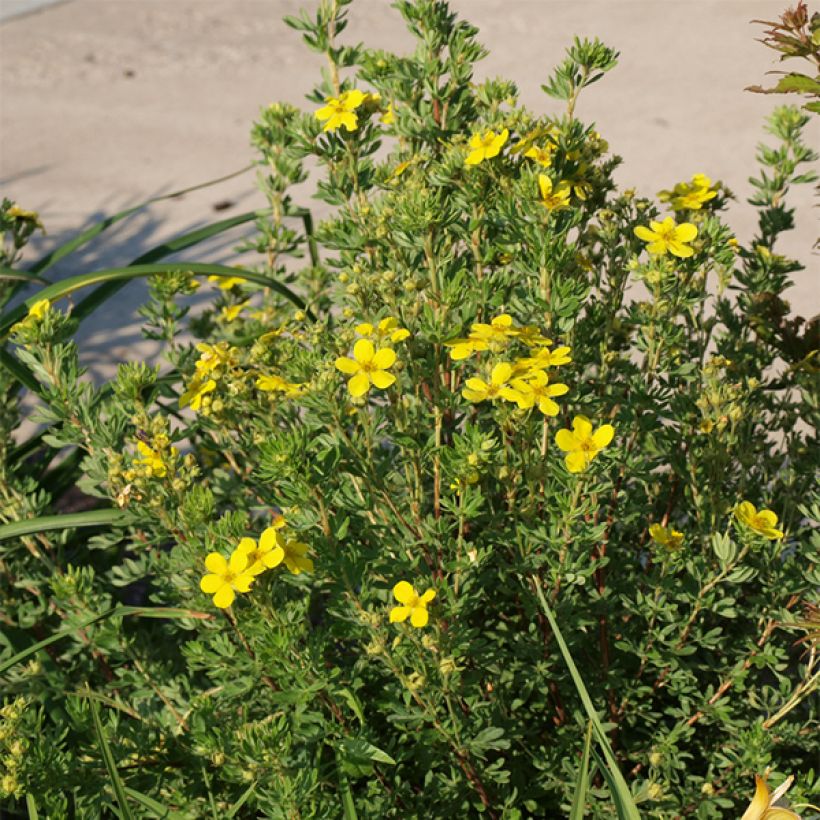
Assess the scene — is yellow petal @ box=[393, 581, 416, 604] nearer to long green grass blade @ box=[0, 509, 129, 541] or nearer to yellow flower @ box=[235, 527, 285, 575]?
yellow flower @ box=[235, 527, 285, 575]

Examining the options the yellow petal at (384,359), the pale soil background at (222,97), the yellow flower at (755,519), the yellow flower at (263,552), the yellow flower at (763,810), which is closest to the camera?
the yellow flower at (763,810)

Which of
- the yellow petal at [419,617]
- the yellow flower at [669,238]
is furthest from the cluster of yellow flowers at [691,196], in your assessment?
the yellow petal at [419,617]

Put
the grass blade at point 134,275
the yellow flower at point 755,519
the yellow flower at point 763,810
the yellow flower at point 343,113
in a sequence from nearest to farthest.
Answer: the yellow flower at point 763,810
the yellow flower at point 755,519
the yellow flower at point 343,113
the grass blade at point 134,275

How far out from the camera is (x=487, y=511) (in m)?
1.96

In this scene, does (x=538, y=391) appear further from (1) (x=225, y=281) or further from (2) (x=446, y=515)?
(1) (x=225, y=281)

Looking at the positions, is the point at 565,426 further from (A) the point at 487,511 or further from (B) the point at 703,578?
(B) the point at 703,578

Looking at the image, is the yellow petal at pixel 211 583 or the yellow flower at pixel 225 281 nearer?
the yellow petal at pixel 211 583

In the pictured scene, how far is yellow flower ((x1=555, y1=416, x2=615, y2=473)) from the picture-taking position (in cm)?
156

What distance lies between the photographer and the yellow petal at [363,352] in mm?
1583

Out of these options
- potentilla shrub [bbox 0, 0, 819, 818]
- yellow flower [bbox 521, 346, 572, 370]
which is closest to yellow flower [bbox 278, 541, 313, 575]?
potentilla shrub [bbox 0, 0, 819, 818]

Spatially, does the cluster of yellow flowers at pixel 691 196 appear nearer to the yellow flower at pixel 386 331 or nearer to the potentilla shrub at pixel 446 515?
the potentilla shrub at pixel 446 515

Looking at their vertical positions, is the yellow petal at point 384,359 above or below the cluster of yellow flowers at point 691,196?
below

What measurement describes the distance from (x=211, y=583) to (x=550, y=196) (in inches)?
34.1

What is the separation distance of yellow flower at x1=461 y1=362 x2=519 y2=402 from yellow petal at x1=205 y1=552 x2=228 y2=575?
463mm
